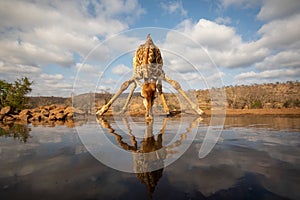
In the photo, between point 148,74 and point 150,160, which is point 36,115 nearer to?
point 148,74

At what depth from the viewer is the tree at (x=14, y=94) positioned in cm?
2053

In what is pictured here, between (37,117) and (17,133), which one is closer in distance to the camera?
(17,133)

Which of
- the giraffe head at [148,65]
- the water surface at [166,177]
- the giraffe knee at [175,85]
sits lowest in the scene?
the water surface at [166,177]

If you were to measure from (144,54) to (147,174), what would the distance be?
363 inches

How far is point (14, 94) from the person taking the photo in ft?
69.3

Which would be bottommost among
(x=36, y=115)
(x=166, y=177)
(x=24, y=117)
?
(x=166, y=177)

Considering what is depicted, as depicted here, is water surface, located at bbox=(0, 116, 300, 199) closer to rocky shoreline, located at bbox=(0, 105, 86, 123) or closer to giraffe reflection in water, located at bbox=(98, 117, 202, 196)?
giraffe reflection in water, located at bbox=(98, 117, 202, 196)

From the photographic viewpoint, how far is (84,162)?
372cm

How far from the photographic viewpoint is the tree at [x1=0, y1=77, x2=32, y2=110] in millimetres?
20531

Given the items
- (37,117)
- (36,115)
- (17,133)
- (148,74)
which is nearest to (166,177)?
(17,133)

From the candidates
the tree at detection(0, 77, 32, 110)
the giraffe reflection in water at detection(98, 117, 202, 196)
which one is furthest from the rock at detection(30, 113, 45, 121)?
the giraffe reflection in water at detection(98, 117, 202, 196)

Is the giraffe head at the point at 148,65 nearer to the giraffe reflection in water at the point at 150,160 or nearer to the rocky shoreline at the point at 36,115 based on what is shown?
the giraffe reflection in water at the point at 150,160

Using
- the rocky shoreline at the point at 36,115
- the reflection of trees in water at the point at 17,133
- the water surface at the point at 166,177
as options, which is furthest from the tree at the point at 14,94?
the water surface at the point at 166,177

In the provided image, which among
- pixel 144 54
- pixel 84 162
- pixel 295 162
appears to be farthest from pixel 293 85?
pixel 84 162
